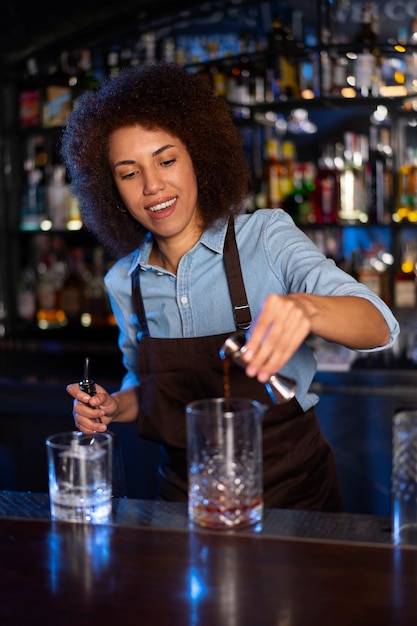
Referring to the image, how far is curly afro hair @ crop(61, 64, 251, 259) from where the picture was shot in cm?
185

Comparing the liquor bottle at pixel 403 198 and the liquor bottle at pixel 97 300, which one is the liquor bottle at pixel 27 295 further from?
the liquor bottle at pixel 403 198

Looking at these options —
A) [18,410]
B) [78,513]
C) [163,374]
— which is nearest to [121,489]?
[78,513]

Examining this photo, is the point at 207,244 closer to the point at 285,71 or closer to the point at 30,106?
the point at 285,71

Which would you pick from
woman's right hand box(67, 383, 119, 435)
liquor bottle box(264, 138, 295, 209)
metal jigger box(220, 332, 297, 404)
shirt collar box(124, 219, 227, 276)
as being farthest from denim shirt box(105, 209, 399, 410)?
liquor bottle box(264, 138, 295, 209)

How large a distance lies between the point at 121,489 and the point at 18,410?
214 cm

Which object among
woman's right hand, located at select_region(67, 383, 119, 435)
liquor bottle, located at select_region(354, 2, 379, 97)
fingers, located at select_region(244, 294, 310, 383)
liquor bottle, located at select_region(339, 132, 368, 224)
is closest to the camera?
fingers, located at select_region(244, 294, 310, 383)

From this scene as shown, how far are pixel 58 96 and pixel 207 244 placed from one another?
248cm

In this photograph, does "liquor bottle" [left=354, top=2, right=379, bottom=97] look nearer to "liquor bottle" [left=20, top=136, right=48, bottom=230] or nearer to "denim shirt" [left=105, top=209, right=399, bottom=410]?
"liquor bottle" [left=20, top=136, right=48, bottom=230]

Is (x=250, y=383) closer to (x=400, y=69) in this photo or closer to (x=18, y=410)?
(x=18, y=410)

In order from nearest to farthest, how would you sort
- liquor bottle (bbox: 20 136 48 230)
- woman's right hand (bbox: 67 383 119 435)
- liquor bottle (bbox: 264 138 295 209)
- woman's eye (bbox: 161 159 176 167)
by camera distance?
1. woman's right hand (bbox: 67 383 119 435)
2. woman's eye (bbox: 161 159 176 167)
3. liquor bottle (bbox: 264 138 295 209)
4. liquor bottle (bbox: 20 136 48 230)

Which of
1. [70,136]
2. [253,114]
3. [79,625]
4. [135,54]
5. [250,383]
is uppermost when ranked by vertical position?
[135,54]

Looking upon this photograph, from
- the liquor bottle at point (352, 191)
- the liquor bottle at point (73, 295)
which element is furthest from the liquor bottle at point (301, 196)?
the liquor bottle at point (73, 295)

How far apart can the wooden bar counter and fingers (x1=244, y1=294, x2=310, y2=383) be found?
0.78 feet

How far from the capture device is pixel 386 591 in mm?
1077
